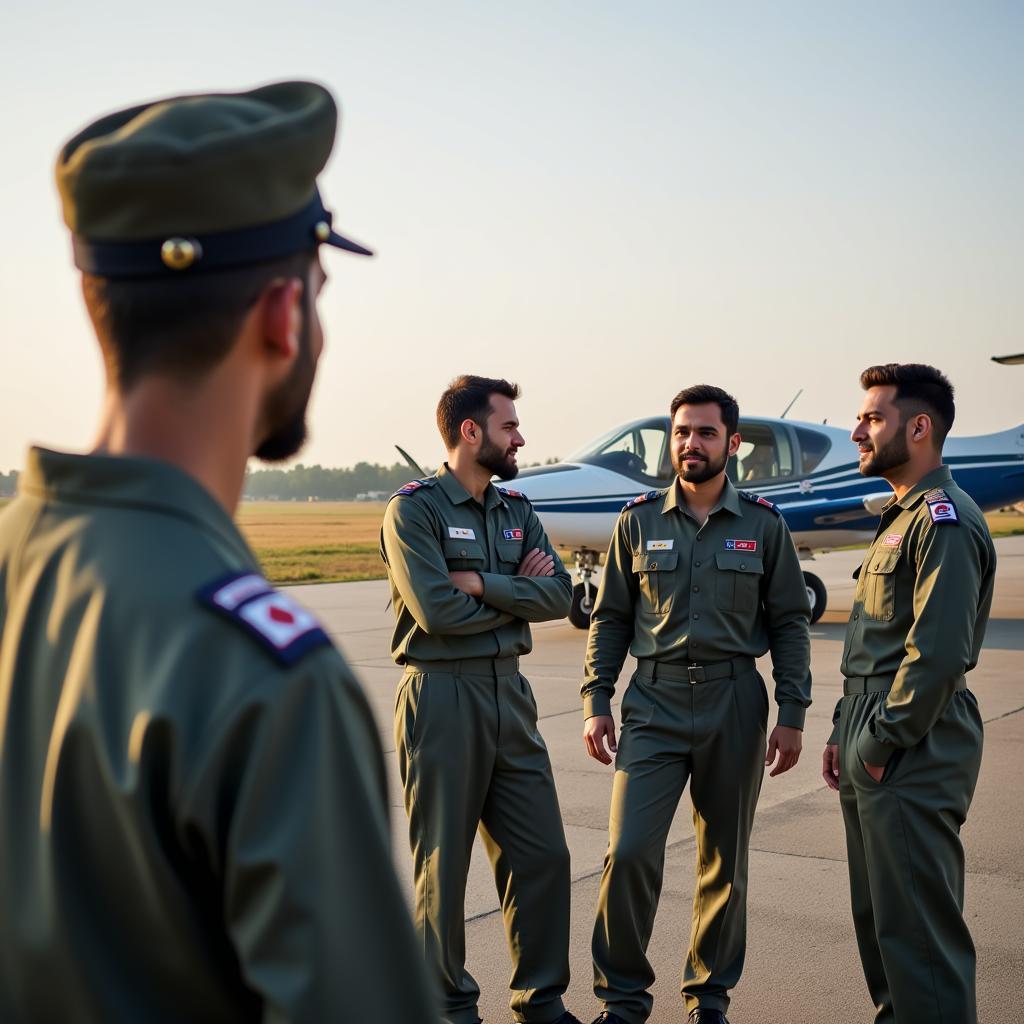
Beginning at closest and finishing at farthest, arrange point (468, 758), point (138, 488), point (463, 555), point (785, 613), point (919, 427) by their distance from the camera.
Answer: point (138, 488) < point (919, 427) < point (468, 758) < point (463, 555) < point (785, 613)

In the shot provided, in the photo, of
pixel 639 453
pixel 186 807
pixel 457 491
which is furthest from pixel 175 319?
pixel 639 453

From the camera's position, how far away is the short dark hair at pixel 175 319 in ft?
3.49

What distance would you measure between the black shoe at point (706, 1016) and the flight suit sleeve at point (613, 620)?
1111mm

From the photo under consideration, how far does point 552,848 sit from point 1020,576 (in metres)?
20.5

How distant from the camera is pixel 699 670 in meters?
3.99

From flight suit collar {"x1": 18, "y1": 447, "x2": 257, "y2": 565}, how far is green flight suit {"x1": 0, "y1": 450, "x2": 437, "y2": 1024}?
0.03ft

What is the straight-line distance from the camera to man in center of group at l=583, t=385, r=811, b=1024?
371 cm

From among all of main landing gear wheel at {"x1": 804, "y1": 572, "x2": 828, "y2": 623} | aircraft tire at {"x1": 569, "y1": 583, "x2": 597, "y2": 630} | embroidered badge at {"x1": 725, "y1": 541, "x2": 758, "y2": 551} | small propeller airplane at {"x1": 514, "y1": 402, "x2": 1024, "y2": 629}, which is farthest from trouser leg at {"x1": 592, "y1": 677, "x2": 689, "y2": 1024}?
main landing gear wheel at {"x1": 804, "y1": 572, "x2": 828, "y2": 623}

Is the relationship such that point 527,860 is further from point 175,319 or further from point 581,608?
point 581,608

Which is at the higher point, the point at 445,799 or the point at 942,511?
the point at 942,511

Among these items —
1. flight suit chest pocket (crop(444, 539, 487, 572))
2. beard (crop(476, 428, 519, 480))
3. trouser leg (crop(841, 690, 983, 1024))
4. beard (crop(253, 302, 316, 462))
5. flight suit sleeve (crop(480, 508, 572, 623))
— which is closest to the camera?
beard (crop(253, 302, 316, 462))

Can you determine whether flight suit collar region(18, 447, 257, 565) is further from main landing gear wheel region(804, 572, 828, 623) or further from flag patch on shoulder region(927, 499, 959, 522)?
main landing gear wheel region(804, 572, 828, 623)

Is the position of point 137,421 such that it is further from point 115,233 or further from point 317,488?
point 317,488

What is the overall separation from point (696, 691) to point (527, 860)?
32.3 inches
